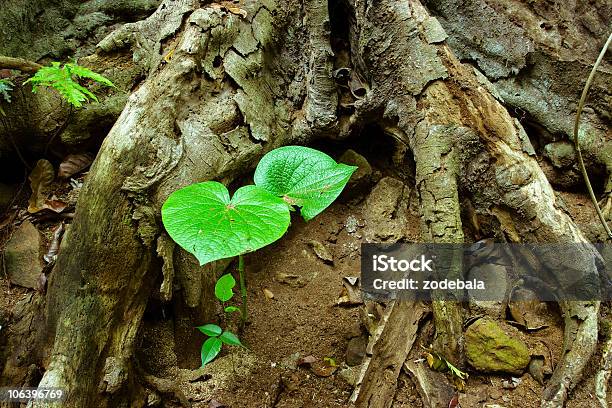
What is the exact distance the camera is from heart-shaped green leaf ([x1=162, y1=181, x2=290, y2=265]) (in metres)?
1.24

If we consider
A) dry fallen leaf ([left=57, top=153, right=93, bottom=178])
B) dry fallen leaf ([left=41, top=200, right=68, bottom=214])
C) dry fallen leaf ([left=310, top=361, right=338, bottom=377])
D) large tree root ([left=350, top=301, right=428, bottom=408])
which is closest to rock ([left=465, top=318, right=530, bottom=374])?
large tree root ([left=350, top=301, right=428, bottom=408])

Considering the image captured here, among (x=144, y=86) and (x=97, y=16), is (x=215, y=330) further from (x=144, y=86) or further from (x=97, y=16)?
(x=97, y=16)

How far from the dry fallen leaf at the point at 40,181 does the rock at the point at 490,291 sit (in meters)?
Answer: 2.20

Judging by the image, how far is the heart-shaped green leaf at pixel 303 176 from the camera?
5.24 feet

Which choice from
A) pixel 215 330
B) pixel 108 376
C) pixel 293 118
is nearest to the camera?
pixel 108 376

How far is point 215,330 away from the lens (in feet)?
6.06

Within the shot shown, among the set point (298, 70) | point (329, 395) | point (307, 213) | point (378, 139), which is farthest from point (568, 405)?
point (298, 70)

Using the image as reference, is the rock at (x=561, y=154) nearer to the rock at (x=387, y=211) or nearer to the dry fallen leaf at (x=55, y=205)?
the rock at (x=387, y=211)

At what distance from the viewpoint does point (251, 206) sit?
4.66 ft

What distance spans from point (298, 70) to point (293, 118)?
0.31 metres

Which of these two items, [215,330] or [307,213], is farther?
[215,330]

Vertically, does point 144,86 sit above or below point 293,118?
above

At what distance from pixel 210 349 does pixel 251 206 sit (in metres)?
0.69

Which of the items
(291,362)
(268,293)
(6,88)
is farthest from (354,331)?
(6,88)
